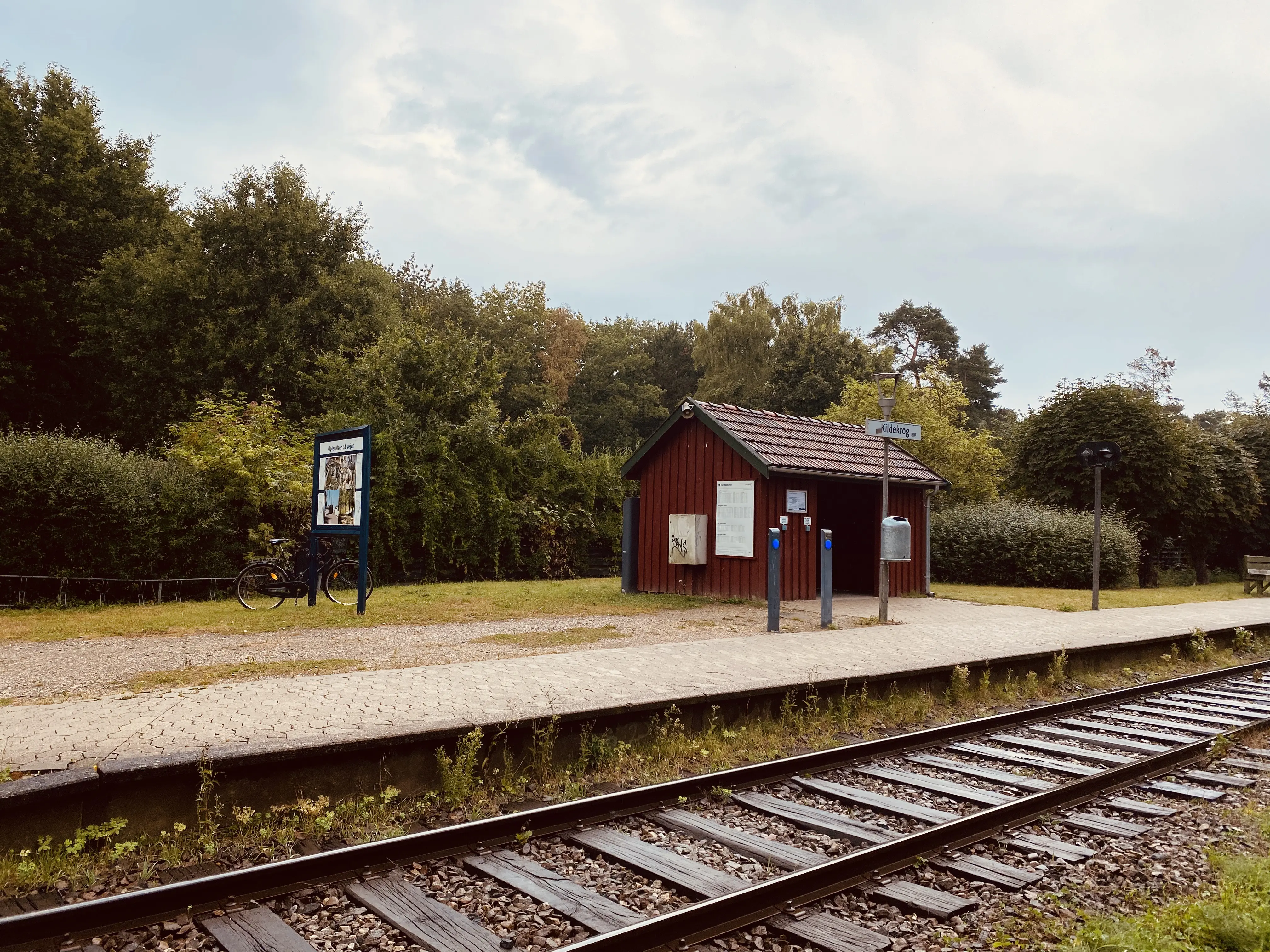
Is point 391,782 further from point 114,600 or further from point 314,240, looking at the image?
point 314,240

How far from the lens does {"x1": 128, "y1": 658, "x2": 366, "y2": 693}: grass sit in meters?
7.98

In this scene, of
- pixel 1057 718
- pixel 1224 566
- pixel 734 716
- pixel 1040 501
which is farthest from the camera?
pixel 1224 566

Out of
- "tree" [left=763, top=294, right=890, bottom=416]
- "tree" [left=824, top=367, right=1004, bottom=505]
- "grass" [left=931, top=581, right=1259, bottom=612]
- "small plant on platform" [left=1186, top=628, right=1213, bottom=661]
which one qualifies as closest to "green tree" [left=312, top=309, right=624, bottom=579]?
"grass" [left=931, top=581, right=1259, bottom=612]

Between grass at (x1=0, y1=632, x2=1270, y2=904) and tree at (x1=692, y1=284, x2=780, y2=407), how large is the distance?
46.1 meters

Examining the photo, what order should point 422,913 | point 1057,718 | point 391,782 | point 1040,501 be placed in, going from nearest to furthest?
1. point 422,913
2. point 391,782
3. point 1057,718
4. point 1040,501

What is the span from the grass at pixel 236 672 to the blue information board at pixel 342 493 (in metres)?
4.23

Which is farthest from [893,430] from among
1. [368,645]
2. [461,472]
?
[461,472]

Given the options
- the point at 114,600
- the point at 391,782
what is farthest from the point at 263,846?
the point at 114,600

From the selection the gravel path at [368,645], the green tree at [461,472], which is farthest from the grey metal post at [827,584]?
the green tree at [461,472]

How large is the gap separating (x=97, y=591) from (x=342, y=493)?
461 centimetres

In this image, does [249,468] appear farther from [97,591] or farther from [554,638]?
[554,638]

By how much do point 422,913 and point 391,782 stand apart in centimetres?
182

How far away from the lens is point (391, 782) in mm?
5738

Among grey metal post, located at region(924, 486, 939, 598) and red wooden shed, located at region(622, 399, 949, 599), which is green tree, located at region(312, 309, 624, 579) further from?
grey metal post, located at region(924, 486, 939, 598)
